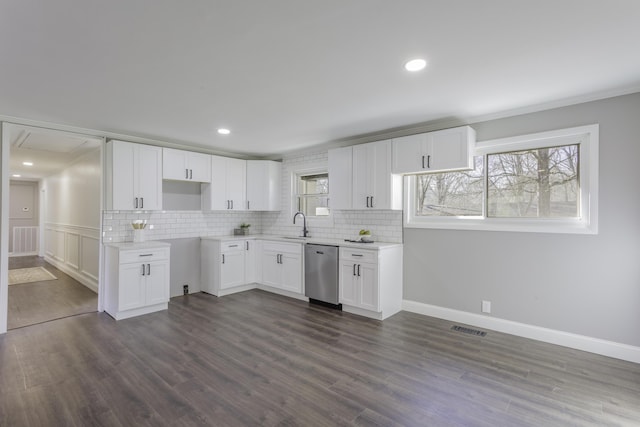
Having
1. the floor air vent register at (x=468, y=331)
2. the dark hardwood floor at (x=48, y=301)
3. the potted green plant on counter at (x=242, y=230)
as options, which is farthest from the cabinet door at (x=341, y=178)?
the dark hardwood floor at (x=48, y=301)

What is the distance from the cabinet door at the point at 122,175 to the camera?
4.47m

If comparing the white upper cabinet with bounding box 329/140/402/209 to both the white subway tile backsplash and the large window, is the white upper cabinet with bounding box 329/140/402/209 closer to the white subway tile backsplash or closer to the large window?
the white subway tile backsplash

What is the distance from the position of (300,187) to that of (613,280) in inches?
175

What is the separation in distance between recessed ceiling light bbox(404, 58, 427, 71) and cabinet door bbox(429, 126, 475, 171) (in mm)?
1465

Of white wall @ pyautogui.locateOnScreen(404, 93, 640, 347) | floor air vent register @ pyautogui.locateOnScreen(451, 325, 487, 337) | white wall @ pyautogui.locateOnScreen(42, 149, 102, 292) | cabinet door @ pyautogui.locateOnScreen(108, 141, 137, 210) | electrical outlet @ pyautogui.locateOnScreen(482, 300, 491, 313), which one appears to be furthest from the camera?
white wall @ pyautogui.locateOnScreen(42, 149, 102, 292)

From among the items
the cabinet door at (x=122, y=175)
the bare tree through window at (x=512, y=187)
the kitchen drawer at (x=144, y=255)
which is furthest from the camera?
the cabinet door at (x=122, y=175)

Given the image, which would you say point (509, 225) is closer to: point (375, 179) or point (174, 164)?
point (375, 179)

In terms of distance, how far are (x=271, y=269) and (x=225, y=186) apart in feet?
5.44

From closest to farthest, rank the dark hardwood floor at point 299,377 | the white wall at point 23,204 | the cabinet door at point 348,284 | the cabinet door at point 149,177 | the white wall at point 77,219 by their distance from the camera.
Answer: the dark hardwood floor at point 299,377 → the cabinet door at point 348,284 → the cabinet door at point 149,177 → the white wall at point 77,219 → the white wall at point 23,204

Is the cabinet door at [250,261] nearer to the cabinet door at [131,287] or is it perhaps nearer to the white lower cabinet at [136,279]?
the white lower cabinet at [136,279]

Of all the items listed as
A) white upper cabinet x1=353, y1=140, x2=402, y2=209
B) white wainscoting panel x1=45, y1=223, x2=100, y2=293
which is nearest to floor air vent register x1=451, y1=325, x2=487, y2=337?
white upper cabinet x1=353, y1=140, x2=402, y2=209

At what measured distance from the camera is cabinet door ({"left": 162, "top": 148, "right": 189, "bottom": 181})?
4.98 meters

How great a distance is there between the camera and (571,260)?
131 inches

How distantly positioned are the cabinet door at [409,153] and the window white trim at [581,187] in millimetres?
639
